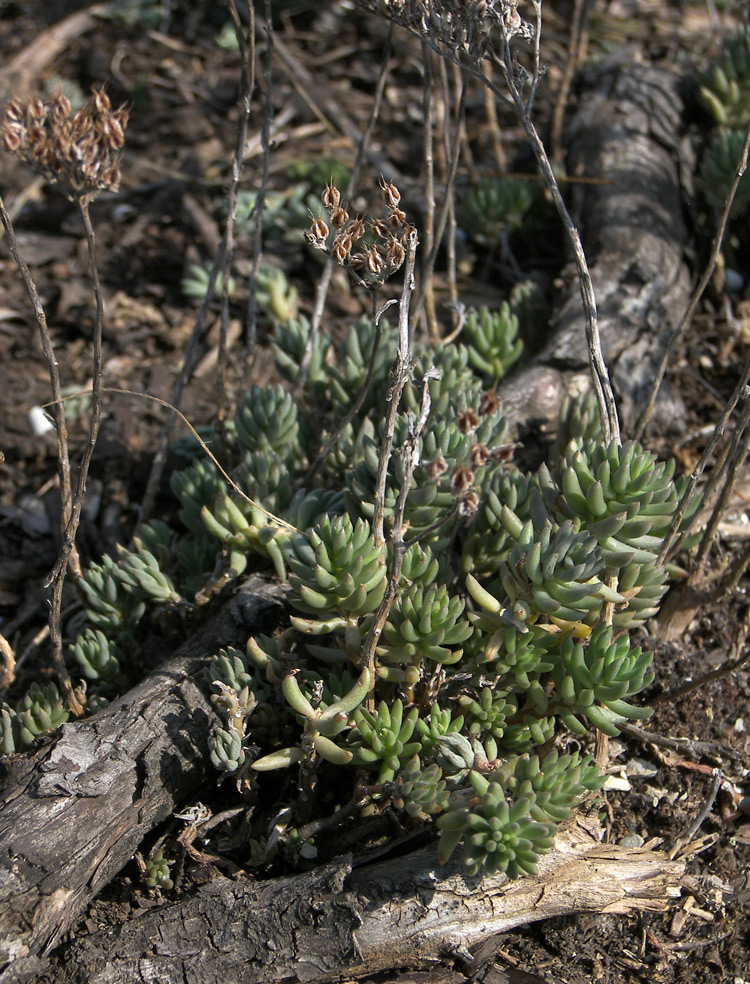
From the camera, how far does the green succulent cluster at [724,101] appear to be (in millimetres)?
4137

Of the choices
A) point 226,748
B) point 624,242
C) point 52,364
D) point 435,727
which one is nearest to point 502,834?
point 435,727

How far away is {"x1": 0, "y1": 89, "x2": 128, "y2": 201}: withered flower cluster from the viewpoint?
2.19m

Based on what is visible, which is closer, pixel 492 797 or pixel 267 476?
pixel 492 797

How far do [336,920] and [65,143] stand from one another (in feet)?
6.91

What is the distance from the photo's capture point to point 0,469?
3.98 m

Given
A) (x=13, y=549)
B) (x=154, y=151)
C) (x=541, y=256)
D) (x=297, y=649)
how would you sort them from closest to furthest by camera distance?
(x=297, y=649), (x=13, y=549), (x=541, y=256), (x=154, y=151)

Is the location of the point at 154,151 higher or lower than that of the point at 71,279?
higher

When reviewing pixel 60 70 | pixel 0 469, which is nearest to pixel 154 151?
pixel 60 70

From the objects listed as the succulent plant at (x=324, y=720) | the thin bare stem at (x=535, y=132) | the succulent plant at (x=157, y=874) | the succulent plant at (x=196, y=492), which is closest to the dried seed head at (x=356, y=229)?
the thin bare stem at (x=535, y=132)

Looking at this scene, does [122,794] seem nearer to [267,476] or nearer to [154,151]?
[267,476]

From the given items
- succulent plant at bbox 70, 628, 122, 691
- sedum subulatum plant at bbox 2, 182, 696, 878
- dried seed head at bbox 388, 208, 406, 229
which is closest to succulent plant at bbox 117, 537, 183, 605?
sedum subulatum plant at bbox 2, 182, 696, 878

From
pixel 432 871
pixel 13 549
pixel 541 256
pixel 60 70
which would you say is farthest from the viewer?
pixel 60 70

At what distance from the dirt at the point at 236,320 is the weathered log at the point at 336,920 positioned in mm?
178

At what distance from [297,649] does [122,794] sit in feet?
2.40
